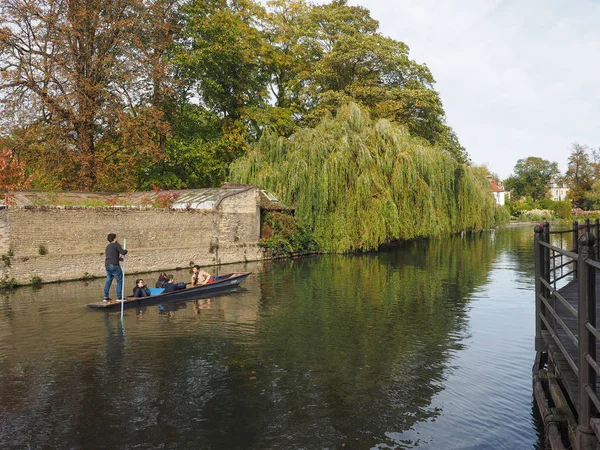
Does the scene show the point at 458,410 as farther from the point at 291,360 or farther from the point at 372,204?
the point at 372,204

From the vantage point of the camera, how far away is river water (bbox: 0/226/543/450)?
554 centimetres

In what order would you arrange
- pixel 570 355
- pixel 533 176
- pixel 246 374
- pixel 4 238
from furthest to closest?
pixel 533 176 → pixel 4 238 → pixel 246 374 → pixel 570 355

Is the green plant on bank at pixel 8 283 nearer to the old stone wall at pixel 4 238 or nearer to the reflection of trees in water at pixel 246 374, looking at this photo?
the old stone wall at pixel 4 238

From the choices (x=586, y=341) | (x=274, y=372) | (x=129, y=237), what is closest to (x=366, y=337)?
(x=274, y=372)

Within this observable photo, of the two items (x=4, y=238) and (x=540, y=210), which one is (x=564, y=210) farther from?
(x=4, y=238)

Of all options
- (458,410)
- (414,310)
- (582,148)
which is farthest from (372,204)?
(582,148)

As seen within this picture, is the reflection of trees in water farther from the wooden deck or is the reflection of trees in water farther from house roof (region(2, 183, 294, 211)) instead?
house roof (region(2, 183, 294, 211))

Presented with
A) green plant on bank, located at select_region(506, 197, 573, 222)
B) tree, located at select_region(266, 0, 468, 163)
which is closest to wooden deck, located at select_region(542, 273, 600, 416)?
tree, located at select_region(266, 0, 468, 163)

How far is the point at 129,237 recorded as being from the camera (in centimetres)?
1948

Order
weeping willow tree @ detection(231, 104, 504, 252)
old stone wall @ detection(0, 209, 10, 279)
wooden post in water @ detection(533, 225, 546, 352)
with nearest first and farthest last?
wooden post in water @ detection(533, 225, 546, 352)
old stone wall @ detection(0, 209, 10, 279)
weeping willow tree @ detection(231, 104, 504, 252)

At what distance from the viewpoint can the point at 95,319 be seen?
11.2 meters

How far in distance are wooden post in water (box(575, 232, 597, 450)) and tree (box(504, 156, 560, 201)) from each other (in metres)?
104

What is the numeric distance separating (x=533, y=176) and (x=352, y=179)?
88136 millimetres

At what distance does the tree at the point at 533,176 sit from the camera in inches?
3920
